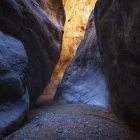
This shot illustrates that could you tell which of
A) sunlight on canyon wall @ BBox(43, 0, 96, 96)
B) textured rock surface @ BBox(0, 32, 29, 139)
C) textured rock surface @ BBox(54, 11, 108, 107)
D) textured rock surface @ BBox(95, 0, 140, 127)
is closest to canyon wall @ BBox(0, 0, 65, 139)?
textured rock surface @ BBox(0, 32, 29, 139)

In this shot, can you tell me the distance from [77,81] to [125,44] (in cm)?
418

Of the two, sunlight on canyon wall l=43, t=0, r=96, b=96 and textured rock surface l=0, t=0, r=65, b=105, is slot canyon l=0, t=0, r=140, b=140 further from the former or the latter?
sunlight on canyon wall l=43, t=0, r=96, b=96

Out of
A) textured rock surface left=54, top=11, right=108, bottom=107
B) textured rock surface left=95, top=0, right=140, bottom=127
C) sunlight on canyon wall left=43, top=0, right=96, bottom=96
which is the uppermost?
sunlight on canyon wall left=43, top=0, right=96, bottom=96

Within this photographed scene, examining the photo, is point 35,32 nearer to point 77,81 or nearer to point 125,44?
point 77,81

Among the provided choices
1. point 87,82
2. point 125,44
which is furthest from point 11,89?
point 87,82

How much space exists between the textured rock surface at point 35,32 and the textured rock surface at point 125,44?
2.42 meters

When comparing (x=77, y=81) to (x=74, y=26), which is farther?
(x=74, y=26)

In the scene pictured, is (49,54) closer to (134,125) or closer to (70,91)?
(70,91)

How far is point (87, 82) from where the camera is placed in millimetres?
5512

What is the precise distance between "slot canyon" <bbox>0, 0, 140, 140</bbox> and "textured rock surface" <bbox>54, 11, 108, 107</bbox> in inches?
1.5

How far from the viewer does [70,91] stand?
5527 mm

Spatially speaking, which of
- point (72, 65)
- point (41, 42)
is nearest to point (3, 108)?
point (41, 42)

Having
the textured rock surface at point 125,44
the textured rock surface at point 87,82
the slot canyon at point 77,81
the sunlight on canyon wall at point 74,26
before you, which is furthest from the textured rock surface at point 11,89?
the sunlight on canyon wall at point 74,26

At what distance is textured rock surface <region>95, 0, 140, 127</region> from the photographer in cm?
143
